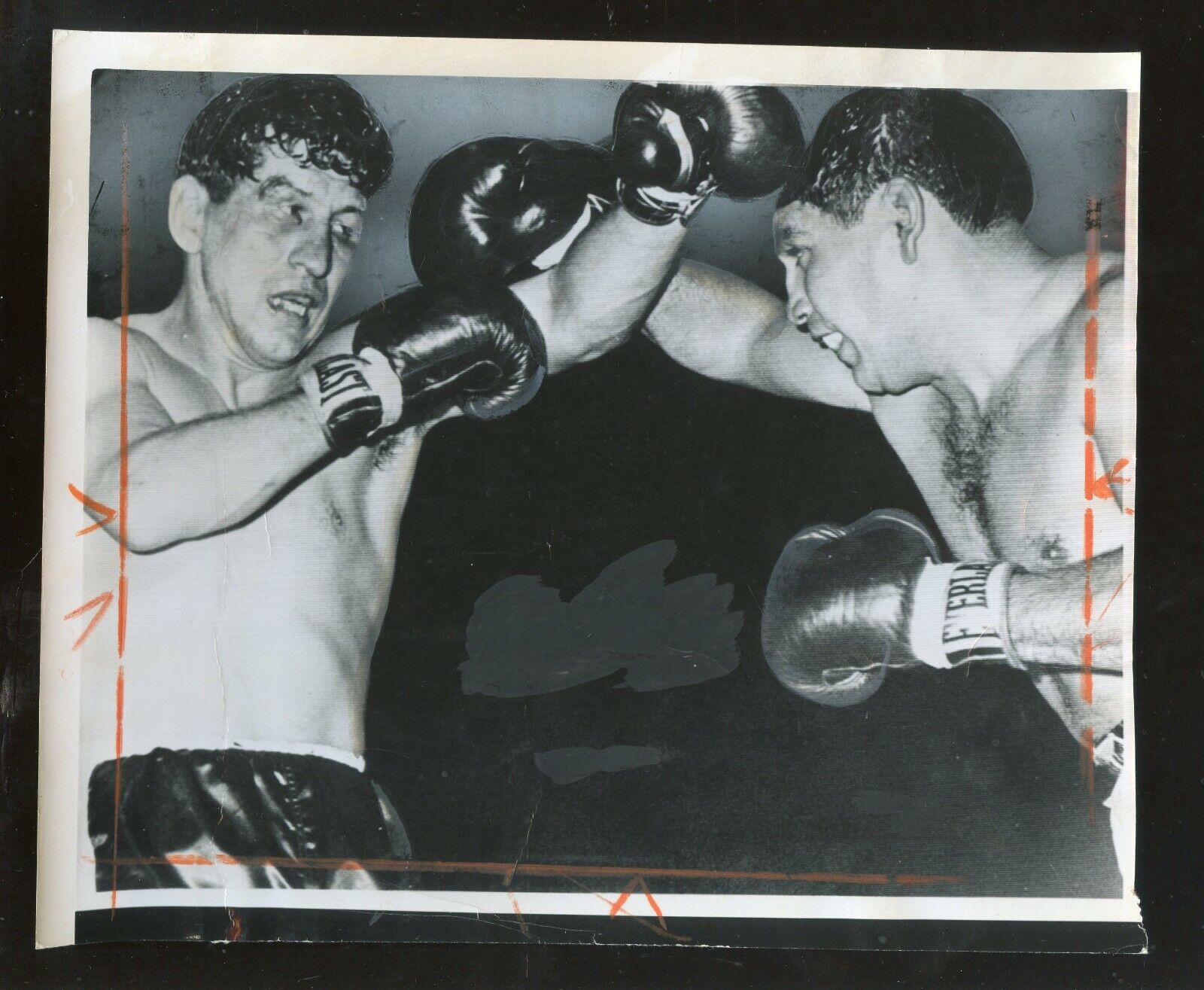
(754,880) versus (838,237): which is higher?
(838,237)

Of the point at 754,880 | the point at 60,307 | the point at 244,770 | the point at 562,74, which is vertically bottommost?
the point at 754,880

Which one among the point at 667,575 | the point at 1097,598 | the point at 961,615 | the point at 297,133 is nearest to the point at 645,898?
the point at 667,575

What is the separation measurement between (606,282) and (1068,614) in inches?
23.9

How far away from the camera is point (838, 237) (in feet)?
3.19

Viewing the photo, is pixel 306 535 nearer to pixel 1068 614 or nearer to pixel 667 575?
pixel 667 575

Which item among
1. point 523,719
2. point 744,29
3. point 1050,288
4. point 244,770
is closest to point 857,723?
point 523,719

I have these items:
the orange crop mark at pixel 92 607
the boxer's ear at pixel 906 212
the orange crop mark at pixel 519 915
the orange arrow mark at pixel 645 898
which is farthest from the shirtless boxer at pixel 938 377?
the orange crop mark at pixel 92 607

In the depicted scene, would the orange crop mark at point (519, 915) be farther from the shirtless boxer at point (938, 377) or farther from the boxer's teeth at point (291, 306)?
the boxer's teeth at point (291, 306)

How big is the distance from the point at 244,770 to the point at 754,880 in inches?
21.7

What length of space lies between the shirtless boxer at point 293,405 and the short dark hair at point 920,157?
0.21 ft

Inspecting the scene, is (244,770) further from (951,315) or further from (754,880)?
(951,315)

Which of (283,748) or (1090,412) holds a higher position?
(1090,412)

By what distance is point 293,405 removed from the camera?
976 mm

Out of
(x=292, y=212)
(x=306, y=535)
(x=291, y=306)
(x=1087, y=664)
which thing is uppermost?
(x=292, y=212)
